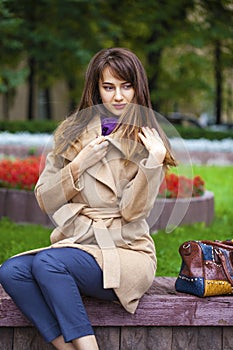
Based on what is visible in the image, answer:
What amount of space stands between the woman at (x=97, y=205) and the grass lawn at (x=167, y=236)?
1722 millimetres

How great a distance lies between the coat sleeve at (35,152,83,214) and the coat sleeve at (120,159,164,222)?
251 mm

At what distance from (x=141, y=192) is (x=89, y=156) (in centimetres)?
31

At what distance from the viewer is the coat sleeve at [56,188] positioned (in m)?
3.69

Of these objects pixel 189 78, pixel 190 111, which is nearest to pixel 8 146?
pixel 189 78

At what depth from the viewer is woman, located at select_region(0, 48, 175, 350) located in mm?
3443

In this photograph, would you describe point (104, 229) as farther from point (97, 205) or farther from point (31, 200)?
point (31, 200)

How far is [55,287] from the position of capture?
3.39 m

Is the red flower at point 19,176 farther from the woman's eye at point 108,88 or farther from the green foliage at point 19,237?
the woman's eye at point 108,88

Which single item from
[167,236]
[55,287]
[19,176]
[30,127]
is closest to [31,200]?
[19,176]

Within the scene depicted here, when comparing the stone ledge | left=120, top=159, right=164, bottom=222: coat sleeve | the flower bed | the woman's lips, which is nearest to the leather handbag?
the stone ledge

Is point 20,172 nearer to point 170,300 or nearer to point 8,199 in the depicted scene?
point 8,199

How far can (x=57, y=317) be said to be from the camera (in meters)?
3.38

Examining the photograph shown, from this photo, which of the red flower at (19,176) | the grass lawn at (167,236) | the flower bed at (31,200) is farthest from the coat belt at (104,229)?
the red flower at (19,176)

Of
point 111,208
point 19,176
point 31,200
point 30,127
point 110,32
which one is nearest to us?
point 111,208
